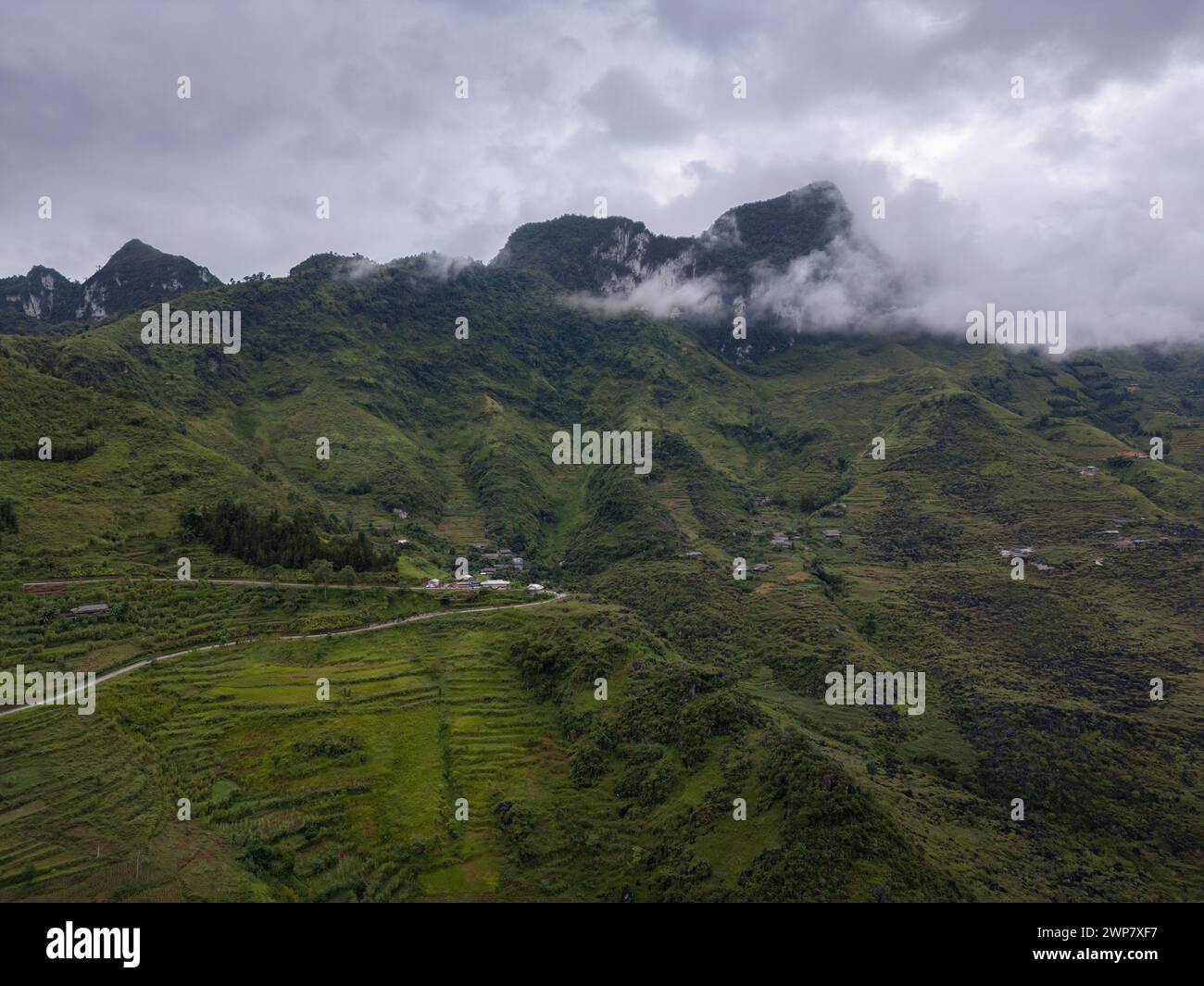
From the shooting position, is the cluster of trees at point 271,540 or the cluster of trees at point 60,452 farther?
the cluster of trees at point 60,452

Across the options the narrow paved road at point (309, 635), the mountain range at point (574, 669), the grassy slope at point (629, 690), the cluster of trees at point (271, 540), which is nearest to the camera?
the grassy slope at point (629, 690)

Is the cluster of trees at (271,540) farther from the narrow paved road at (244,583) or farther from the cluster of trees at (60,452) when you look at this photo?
the cluster of trees at (60,452)

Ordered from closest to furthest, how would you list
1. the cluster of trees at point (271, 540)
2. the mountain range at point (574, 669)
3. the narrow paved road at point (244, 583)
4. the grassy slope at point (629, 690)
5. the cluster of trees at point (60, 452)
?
the grassy slope at point (629, 690) < the mountain range at point (574, 669) < the narrow paved road at point (244, 583) < the cluster of trees at point (271, 540) < the cluster of trees at point (60, 452)

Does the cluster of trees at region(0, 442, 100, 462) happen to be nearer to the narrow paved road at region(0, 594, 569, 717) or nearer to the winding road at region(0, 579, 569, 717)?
the winding road at region(0, 579, 569, 717)

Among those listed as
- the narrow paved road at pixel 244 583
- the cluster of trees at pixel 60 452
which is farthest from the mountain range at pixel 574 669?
the narrow paved road at pixel 244 583

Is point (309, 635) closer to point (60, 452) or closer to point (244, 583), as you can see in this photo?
point (244, 583)

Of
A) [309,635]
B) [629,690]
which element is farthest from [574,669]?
[309,635]

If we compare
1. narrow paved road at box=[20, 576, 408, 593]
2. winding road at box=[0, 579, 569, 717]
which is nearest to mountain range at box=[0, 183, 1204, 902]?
narrow paved road at box=[20, 576, 408, 593]
